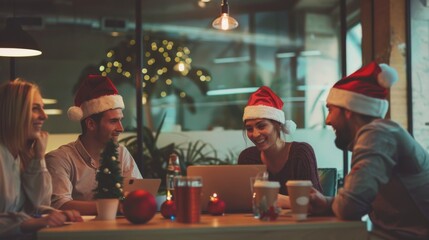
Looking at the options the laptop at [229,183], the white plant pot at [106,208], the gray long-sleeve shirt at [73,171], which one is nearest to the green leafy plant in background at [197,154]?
the gray long-sleeve shirt at [73,171]

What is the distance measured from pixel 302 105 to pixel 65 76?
9.08 feet

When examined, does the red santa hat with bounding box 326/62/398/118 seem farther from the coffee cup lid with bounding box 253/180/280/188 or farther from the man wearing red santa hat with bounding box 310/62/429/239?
the coffee cup lid with bounding box 253/180/280/188

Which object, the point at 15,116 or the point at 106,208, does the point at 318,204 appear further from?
the point at 15,116

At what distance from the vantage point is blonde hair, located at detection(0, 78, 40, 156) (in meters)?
2.68

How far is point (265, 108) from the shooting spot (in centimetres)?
388

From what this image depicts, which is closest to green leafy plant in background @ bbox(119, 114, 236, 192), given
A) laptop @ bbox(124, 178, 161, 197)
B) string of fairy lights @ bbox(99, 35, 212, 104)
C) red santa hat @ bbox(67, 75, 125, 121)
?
string of fairy lights @ bbox(99, 35, 212, 104)

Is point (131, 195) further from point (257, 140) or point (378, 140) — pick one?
point (257, 140)

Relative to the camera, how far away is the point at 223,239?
2307 millimetres

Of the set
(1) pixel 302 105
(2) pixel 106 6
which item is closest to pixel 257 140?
(1) pixel 302 105

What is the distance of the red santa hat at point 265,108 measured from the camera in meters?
3.86

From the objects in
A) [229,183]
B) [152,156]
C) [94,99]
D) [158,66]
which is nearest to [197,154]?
[152,156]

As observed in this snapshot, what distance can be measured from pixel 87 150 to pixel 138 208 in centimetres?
124

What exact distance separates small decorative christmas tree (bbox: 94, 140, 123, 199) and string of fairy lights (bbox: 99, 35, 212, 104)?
3918mm

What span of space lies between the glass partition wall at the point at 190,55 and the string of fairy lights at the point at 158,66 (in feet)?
0.04
